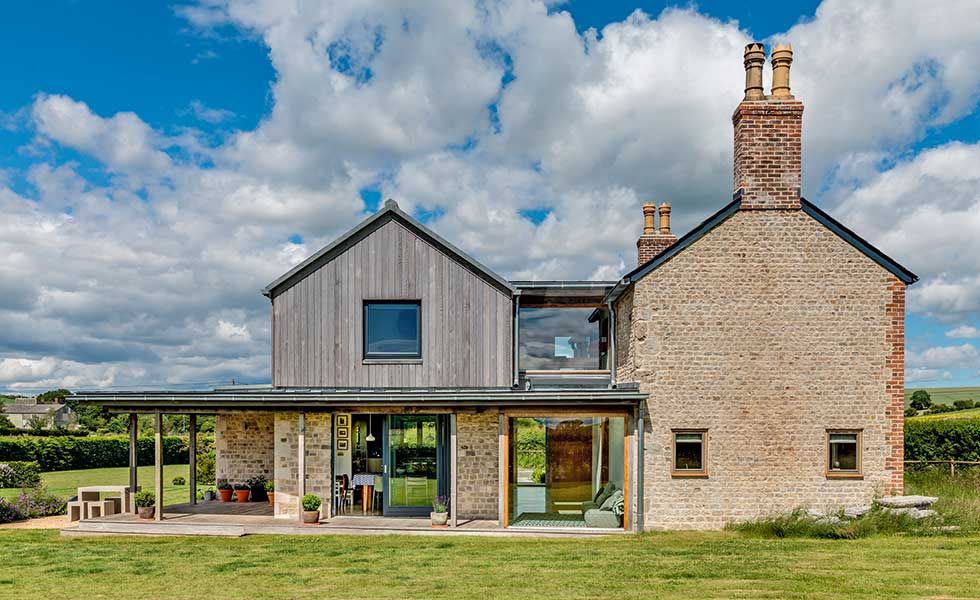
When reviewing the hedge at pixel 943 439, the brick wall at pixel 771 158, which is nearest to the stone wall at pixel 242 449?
the brick wall at pixel 771 158

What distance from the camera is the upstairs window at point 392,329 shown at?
16.1 meters

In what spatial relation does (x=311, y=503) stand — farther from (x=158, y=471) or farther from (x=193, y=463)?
(x=193, y=463)

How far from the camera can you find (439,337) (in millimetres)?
16000

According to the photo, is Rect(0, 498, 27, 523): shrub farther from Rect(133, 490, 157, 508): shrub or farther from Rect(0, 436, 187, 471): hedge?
Rect(0, 436, 187, 471): hedge

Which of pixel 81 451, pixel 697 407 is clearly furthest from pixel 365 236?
pixel 81 451

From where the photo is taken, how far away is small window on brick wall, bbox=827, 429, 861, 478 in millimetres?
13773

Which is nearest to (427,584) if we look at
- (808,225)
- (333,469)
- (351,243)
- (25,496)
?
(333,469)

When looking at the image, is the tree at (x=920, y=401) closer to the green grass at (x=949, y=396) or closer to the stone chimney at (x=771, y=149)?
the green grass at (x=949, y=396)

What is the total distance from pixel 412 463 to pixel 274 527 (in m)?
3.02

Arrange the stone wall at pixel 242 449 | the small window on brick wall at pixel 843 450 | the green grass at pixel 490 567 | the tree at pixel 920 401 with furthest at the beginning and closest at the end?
the tree at pixel 920 401, the stone wall at pixel 242 449, the small window on brick wall at pixel 843 450, the green grass at pixel 490 567

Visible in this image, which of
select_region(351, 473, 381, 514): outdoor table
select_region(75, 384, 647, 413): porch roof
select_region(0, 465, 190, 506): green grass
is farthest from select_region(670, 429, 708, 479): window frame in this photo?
select_region(0, 465, 190, 506): green grass

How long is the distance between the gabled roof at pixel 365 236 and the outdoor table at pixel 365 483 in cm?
460

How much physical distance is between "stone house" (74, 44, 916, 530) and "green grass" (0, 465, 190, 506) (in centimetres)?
683

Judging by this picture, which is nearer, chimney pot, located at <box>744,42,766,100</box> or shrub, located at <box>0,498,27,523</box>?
chimney pot, located at <box>744,42,766,100</box>
